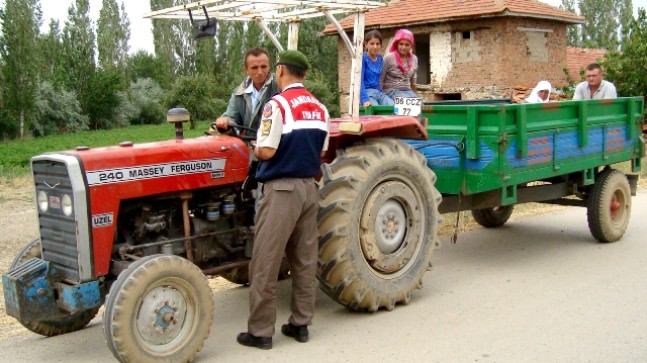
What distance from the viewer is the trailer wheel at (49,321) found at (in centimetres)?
483

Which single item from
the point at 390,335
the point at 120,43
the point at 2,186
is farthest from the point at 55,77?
the point at 390,335

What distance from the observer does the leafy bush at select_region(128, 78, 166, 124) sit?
1922 inches

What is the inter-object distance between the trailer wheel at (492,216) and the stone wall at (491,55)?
48.1 feet

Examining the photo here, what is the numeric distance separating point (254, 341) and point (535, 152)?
3.27 meters

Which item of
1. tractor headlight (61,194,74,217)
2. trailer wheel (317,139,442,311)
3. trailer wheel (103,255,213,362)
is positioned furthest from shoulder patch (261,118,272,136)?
tractor headlight (61,194,74,217)

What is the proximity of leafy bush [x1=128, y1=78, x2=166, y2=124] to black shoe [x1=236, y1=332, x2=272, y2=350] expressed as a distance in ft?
144

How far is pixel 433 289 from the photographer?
19.9 feet

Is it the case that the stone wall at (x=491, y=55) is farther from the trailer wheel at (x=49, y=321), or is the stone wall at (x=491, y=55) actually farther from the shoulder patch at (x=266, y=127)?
the shoulder patch at (x=266, y=127)

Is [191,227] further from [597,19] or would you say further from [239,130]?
[597,19]

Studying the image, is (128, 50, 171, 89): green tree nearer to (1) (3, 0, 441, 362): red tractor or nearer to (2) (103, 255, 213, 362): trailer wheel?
(1) (3, 0, 441, 362): red tractor

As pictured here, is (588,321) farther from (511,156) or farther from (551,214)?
(551,214)

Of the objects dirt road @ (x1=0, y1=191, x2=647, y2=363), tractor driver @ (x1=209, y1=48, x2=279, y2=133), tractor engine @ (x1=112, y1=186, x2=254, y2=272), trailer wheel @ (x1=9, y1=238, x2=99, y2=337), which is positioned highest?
tractor driver @ (x1=209, y1=48, x2=279, y2=133)

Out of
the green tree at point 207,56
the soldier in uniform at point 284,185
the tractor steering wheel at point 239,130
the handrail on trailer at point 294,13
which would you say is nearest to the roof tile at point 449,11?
the handrail on trailer at point 294,13

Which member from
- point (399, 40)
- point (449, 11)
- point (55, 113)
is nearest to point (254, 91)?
point (399, 40)
